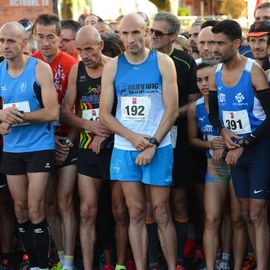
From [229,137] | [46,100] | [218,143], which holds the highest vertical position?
Result: [46,100]

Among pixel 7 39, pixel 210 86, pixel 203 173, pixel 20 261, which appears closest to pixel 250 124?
pixel 210 86

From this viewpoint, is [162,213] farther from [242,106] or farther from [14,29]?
[14,29]

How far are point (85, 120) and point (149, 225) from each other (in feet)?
3.94

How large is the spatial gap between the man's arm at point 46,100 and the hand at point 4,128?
0.17 m

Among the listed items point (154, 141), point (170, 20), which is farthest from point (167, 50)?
point (154, 141)

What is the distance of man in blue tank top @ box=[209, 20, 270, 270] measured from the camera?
22.7 ft

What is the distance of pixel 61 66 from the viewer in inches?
316

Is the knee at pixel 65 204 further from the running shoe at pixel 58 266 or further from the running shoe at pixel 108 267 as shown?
the running shoe at pixel 108 267

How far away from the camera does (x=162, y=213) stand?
720 centimetres

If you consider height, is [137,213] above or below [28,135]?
below

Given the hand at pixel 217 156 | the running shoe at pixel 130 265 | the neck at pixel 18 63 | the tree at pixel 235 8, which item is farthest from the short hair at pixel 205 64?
the tree at pixel 235 8

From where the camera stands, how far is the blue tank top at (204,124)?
298 inches

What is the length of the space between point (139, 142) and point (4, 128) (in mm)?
1300

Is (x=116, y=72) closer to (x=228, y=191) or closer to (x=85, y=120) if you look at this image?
(x=85, y=120)
